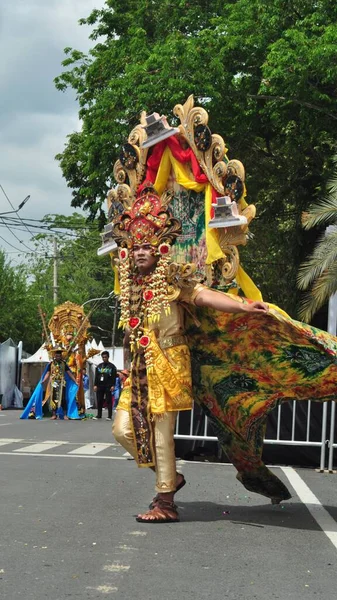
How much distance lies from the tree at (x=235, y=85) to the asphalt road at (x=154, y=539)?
1246 cm

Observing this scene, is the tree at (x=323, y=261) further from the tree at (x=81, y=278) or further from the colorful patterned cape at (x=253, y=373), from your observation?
the tree at (x=81, y=278)

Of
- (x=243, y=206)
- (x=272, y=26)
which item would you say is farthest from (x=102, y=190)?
(x=243, y=206)

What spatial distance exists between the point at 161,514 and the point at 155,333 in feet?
4.50

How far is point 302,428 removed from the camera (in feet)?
42.1

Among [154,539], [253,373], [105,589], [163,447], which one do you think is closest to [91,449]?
[253,373]

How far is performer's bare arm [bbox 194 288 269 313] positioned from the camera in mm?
7289

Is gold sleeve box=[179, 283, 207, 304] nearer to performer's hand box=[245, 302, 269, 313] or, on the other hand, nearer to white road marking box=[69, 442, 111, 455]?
performer's hand box=[245, 302, 269, 313]

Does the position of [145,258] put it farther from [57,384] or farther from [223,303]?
[57,384]

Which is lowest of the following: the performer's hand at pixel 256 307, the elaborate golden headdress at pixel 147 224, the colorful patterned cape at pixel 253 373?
the colorful patterned cape at pixel 253 373

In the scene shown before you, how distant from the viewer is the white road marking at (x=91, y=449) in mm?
13797

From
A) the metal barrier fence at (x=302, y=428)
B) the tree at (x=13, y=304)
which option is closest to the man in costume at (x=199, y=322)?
the metal barrier fence at (x=302, y=428)

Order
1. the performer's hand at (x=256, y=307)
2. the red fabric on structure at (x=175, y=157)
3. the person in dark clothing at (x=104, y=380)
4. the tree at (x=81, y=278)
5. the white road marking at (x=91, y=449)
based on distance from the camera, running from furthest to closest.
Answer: the tree at (x=81, y=278) < the person in dark clothing at (x=104, y=380) < the white road marking at (x=91, y=449) < the red fabric on structure at (x=175, y=157) < the performer's hand at (x=256, y=307)

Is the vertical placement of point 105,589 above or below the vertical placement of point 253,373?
below

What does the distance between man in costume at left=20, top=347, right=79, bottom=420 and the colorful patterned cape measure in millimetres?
18549
